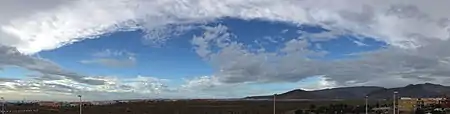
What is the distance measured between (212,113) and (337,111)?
29.6 m

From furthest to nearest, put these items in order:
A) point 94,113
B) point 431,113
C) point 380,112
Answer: point 94,113, point 380,112, point 431,113

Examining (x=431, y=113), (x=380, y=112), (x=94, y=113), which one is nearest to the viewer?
(x=431, y=113)

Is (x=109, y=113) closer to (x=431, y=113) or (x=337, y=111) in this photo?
(x=337, y=111)

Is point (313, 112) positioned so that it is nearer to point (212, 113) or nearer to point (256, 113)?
point (256, 113)

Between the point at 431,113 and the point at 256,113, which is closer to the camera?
the point at 431,113

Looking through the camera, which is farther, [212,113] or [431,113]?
[212,113]

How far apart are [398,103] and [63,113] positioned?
247ft

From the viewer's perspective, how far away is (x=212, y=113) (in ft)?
470

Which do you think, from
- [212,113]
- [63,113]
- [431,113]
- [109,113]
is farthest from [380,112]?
[63,113]

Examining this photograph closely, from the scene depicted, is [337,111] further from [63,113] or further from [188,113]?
[63,113]

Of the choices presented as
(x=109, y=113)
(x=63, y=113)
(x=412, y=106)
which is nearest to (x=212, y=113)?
(x=109, y=113)

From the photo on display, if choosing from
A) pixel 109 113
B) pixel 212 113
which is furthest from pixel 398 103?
pixel 109 113

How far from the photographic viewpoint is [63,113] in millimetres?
137250

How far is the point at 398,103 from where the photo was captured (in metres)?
128
